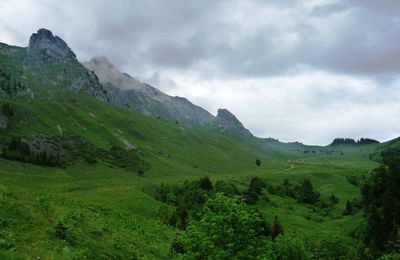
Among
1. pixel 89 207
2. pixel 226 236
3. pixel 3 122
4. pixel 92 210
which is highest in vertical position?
pixel 3 122

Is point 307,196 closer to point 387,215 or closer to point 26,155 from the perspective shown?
point 387,215

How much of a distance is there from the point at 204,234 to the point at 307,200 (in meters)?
138

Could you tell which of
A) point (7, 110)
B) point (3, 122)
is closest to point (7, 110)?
point (7, 110)

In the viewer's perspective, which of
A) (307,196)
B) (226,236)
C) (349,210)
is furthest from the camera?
(307,196)

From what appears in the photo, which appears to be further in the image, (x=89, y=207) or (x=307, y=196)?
(x=307, y=196)

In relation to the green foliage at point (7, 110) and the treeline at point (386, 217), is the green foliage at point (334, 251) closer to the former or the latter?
the treeline at point (386, 217)

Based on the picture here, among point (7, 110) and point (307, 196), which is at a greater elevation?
point (7, 110)

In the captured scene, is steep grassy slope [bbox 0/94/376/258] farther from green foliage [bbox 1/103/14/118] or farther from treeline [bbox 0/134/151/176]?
treeline [bbox 0/134/151/176]

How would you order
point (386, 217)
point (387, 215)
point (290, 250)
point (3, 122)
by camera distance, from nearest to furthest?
point (290, 250), point (386, 217), point (387, 215), point (3, 122)

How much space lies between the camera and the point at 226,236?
95.3 ft

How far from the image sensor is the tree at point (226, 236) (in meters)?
28.2

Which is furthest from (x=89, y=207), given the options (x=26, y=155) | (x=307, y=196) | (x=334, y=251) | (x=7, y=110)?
(x=7, y=110)

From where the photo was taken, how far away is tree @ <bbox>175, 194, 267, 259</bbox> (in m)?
28.2

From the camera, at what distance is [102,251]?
2948cm
